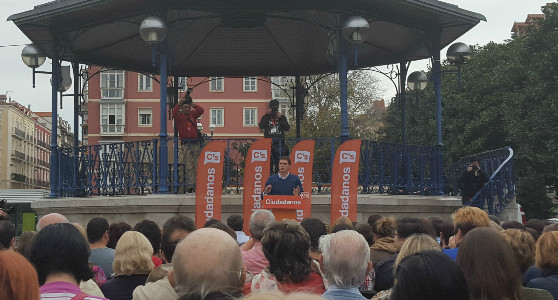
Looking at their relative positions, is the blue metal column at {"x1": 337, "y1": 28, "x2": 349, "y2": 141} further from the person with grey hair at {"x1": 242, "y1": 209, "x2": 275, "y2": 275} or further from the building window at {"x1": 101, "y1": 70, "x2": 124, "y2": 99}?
the building window at {"x1": 101, "y1": 70, "x2": 124, "y2": 99}

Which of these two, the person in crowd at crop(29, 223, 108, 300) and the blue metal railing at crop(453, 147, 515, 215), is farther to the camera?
the blue metal railing at crop(453, 147, 515, 215)

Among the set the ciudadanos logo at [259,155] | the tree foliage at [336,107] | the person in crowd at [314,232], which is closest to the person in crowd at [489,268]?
the person in crowd at [314,232]

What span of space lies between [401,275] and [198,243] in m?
0.97

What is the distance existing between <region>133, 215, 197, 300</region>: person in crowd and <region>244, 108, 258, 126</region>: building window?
56305 mm

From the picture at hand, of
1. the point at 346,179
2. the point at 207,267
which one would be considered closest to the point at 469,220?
the point at 207,267

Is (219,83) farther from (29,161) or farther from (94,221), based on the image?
(29,161)

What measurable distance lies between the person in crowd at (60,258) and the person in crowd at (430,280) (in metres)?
1.91

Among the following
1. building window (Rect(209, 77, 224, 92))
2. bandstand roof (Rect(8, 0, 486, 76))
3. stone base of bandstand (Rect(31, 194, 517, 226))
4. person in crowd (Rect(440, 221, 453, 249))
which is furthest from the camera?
building window (Rect(209, 77, 224, 92))

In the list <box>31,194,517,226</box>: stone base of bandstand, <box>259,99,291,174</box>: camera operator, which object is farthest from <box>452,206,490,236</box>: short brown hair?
<box>259,99,291,174</box>: camera operator

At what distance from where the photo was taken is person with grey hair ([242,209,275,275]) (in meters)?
6.25

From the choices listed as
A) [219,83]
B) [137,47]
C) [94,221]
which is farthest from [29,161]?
[94,221]

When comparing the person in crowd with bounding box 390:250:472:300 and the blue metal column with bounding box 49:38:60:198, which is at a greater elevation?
the blue metal column with bounding box 49:38:60:198

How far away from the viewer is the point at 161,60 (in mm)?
13867

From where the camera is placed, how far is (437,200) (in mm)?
14469
